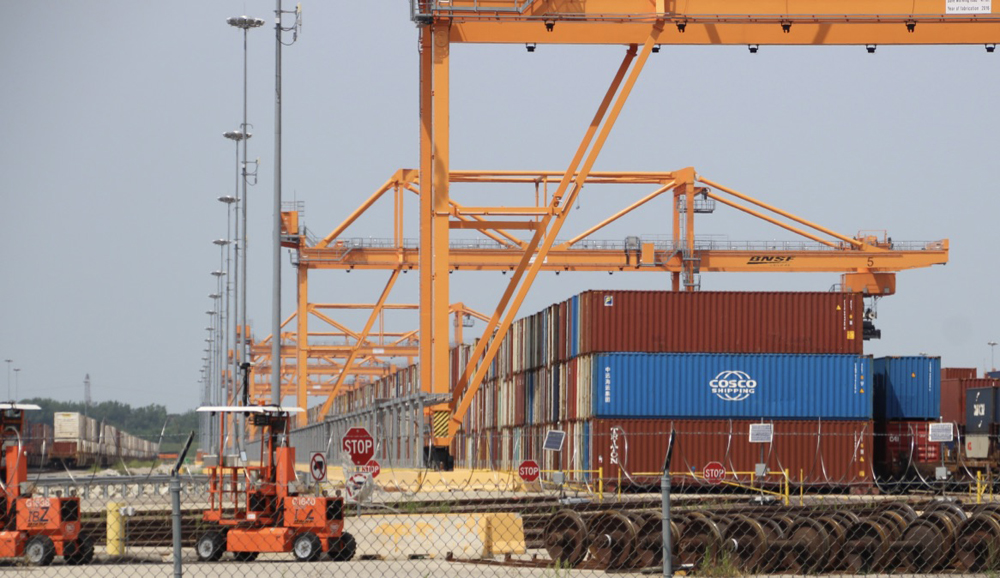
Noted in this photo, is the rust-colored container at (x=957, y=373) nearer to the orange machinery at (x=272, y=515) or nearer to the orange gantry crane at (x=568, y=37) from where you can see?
the orange gantry crane at (x=568, y=37)

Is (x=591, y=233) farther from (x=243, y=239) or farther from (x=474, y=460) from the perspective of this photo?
(x=243, y=239)

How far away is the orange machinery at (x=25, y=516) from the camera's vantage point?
16.2 meters

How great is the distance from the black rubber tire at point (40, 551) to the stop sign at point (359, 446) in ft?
13.9

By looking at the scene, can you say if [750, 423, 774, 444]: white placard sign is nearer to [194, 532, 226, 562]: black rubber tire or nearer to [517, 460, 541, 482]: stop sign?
[517, 460, 541, 482]: stop sign

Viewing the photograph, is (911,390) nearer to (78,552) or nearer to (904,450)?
(904,450)

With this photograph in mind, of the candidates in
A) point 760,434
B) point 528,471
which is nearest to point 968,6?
point 760,434

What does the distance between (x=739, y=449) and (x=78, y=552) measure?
19.0 m

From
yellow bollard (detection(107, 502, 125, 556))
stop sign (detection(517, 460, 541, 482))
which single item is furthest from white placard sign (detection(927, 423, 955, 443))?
yellow bollard (detection(107, 502, 125, 556))

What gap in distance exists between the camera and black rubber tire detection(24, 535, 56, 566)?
53.1 ft

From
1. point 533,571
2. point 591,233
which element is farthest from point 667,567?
point 591,233

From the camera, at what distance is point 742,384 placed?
32.7 m

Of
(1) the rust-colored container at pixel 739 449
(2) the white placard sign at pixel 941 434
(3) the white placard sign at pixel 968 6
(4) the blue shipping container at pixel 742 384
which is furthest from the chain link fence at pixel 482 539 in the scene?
(3) the white placard sign at pixel 968 6

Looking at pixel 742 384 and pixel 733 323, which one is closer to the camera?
pixel 742 384

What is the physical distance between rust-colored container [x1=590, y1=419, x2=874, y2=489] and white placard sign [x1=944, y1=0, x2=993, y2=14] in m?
9.73
